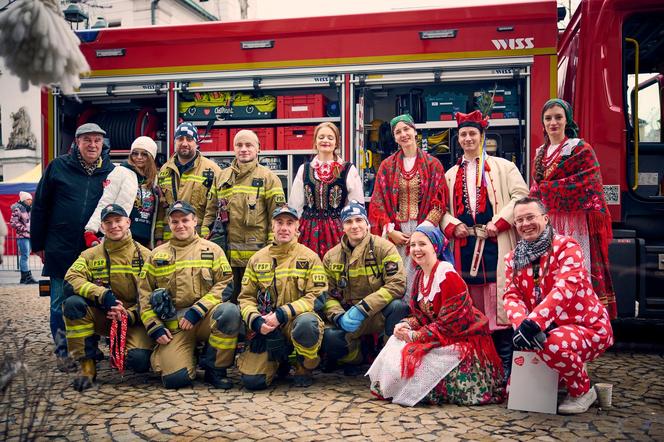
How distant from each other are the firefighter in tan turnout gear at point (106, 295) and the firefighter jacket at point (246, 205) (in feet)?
2.36

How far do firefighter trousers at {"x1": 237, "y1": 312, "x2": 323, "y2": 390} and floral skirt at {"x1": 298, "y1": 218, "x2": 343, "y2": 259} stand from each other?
819 millimetres

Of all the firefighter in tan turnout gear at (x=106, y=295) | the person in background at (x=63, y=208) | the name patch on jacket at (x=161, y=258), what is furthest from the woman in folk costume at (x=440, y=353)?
the person in background at (x=63, y=208)

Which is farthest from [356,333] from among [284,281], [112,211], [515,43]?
[515,43]

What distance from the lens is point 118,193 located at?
5051 mm

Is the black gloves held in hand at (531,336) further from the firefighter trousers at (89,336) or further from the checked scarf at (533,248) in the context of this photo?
the firefighter trousers at (89,336)

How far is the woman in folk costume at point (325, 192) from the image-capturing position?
5.07 meters

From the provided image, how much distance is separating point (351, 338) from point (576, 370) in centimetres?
162

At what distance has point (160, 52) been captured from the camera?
20.5 feet

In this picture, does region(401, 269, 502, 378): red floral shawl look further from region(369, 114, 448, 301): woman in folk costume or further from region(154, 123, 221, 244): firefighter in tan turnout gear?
region(154, 123, 221, 244): firefighter in tan turnout gear

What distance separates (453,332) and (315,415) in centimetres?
103

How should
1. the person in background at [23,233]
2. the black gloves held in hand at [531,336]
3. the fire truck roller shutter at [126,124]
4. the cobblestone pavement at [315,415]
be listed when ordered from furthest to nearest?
the person in background at [23,233], the fire truck roller shutter at [126,124], the black gloves held in hand at [531,336], the cobblestone pavement at [315,415]

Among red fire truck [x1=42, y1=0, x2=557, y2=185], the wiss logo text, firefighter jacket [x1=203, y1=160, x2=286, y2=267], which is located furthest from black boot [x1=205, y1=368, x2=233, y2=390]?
the wiss logo text

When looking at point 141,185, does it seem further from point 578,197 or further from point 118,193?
point 578,197

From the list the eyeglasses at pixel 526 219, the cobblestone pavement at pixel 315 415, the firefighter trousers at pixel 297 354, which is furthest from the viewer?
the firefighter trousers at pixel 297 354
